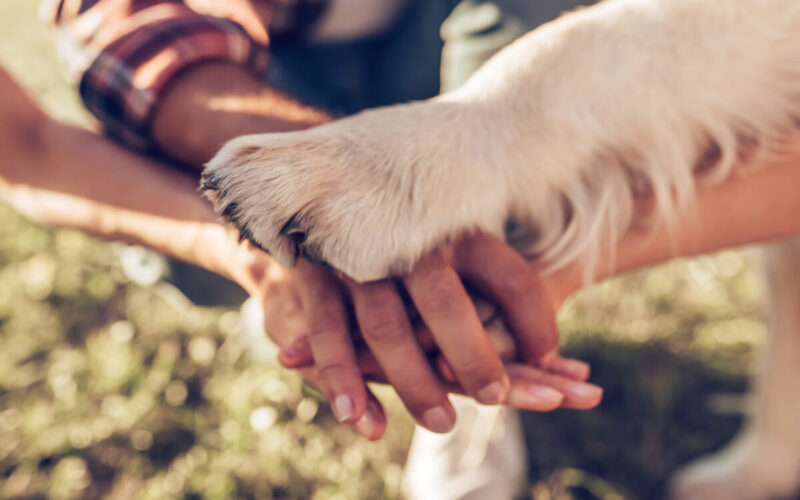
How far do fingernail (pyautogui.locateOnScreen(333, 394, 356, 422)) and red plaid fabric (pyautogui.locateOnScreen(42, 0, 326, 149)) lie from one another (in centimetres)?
57

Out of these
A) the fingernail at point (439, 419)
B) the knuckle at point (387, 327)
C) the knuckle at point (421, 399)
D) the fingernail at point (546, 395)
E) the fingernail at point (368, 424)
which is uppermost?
the knuckle at point (387, 327)

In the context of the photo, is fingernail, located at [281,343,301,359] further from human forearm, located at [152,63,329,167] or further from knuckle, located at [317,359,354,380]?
human forearm, located at [152,63,329,167]

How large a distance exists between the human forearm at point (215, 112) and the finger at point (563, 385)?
0.46 m

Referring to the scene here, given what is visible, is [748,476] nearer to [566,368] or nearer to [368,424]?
[566,368]

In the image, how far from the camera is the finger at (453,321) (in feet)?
2.32

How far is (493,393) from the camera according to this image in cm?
73

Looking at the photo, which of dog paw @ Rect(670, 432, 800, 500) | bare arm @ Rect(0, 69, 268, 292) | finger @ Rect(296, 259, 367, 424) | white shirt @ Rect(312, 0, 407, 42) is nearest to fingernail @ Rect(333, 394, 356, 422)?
finger @ Rect(296, 259, 367, 424)

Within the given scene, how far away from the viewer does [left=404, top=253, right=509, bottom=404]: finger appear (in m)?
0.71

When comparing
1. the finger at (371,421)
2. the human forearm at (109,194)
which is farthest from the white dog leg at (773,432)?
the human forearm at (109,194)

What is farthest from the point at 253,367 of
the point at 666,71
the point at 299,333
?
the point at 666,71

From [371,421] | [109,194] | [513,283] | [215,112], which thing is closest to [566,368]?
[513,283]

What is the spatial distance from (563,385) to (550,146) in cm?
29

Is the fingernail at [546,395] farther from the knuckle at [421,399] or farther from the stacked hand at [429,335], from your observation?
the knuckle at [421,399]

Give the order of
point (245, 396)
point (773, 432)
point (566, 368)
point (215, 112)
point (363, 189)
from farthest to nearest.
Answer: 1. point (245, 396)
2. point (773, 432)
3. point (215, 112)
4. point (566, 368)
5. point (363, 189)
